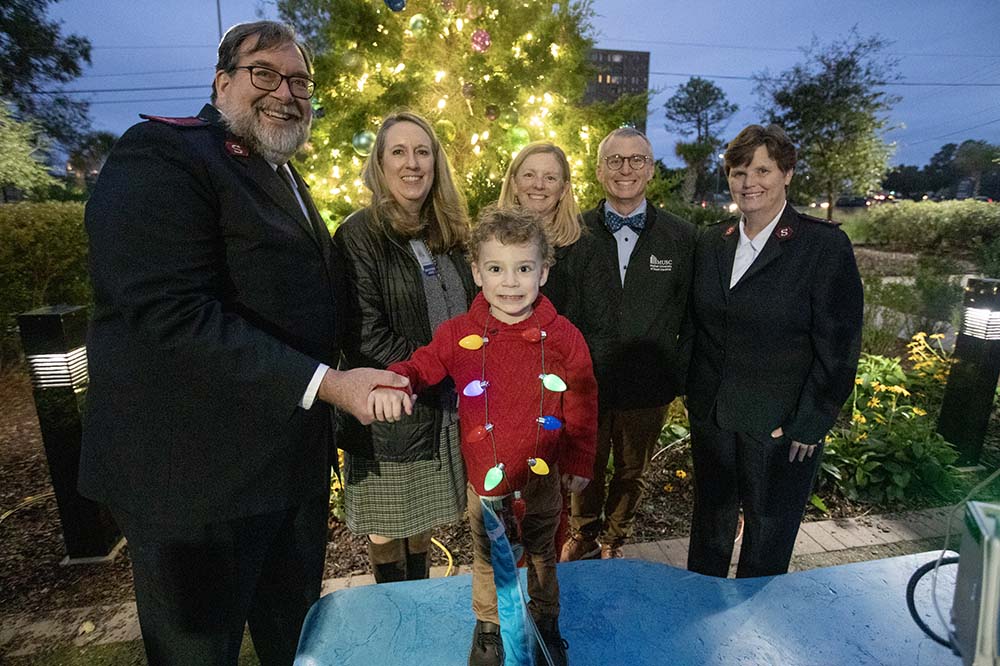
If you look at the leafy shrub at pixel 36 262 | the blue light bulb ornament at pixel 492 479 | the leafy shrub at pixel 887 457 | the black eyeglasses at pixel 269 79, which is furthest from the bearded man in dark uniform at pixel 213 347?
the leafy shrub at pixel 36 262

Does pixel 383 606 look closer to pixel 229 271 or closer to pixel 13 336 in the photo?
pixel 229 271

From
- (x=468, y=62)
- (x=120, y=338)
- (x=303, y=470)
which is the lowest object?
(x=303, y=470)

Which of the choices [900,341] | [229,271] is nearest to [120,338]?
[229,271]

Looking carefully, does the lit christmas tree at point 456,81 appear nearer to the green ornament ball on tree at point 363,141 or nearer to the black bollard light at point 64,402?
the green ornament ball on tree at point 363,141

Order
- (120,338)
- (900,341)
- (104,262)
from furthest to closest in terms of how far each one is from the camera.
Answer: (900,341) < (120,338) < (104,262)

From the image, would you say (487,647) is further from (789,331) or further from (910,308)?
(910,308)

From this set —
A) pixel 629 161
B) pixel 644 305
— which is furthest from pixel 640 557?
pixel 629 161

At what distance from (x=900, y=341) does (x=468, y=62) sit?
237 inches

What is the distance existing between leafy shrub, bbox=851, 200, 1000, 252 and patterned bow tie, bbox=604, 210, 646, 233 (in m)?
13.9

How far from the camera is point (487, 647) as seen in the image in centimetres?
168

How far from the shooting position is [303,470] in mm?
1834

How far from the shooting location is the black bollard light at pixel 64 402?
297 centimetres

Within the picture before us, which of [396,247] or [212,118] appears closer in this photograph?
[212,118]

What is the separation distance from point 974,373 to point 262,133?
5334 millimetres
